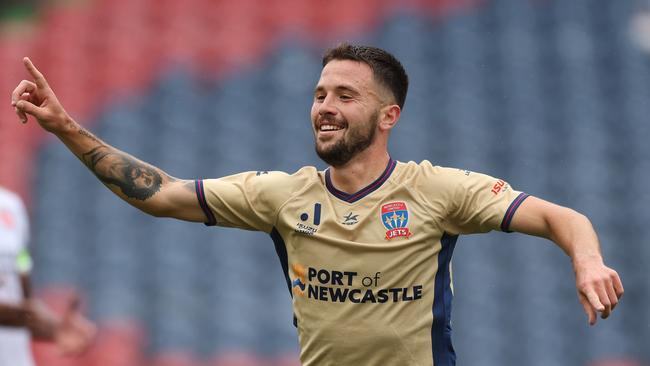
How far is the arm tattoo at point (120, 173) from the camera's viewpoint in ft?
14.1

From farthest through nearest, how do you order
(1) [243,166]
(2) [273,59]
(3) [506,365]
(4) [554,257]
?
(2) [273,59] → (1) [243,166] → (4) [554,257] → (3) [506,365]

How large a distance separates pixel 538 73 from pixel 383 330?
8.30 m

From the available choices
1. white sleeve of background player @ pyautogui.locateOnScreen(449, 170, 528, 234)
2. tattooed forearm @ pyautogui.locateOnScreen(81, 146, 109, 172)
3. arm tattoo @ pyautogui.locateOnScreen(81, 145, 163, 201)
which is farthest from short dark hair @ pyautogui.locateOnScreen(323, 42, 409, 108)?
tattooed forearm @ pyautogui.locateOnScreen(81, 146, 109, 172)

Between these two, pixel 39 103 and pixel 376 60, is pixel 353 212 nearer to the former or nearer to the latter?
pixel 376 60

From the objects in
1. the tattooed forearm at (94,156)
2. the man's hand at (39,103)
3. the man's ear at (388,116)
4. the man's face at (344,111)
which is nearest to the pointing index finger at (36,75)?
the man's hand at (39,103)

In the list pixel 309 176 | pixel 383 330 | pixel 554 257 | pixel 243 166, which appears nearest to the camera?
pixel 383 330

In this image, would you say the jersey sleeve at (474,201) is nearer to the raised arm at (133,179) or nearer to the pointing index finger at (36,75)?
the raised arm at (133,179)

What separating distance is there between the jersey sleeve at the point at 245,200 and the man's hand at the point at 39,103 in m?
0.67

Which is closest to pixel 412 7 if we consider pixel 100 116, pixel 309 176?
pixel 100 116

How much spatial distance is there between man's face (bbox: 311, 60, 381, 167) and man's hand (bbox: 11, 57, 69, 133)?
3.54 ft

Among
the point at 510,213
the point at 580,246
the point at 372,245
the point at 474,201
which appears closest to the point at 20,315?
the point at 372,245

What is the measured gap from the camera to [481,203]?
13.7ft

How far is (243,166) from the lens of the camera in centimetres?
1134

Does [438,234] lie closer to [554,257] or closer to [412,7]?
[554,257]
